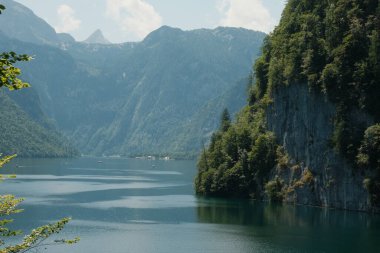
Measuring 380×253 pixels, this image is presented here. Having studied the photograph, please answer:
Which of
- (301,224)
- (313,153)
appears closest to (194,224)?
(301,224)

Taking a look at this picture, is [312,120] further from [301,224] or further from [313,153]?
[301,224]

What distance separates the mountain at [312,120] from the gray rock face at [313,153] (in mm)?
207

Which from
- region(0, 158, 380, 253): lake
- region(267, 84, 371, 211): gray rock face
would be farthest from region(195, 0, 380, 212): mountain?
region(0, 158, 380, 253): lake

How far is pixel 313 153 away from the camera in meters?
125

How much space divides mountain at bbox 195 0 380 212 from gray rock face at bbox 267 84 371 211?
0.21 m

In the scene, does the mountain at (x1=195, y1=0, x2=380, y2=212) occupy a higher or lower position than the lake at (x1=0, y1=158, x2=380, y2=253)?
higher

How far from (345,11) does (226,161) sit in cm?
4993

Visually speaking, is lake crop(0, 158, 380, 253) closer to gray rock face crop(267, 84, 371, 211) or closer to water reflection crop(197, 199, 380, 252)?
water reflection crop(197, 199, 380, 252)

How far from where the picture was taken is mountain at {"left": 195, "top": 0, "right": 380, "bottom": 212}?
371 feet

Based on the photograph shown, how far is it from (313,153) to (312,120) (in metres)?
7.14

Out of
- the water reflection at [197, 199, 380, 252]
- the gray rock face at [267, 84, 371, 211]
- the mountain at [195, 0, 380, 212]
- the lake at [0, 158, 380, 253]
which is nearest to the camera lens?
the lake at [0, 158, 380, 253]

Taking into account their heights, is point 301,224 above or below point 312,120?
below

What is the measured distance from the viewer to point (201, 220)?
10738 centimetres

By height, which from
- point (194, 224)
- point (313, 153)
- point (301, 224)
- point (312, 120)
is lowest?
point (194, 224)
